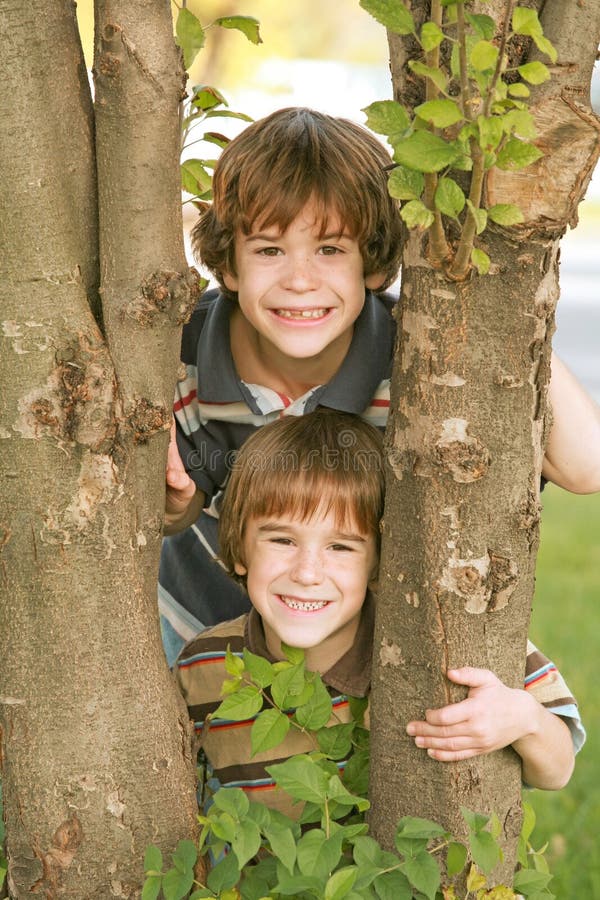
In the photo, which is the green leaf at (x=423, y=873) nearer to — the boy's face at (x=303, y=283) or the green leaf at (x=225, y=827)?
the green leaf at (x=225, y=827)

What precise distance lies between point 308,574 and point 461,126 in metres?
0.92

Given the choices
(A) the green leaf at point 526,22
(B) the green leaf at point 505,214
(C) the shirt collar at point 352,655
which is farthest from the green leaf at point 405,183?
(C) the shirt collar at point 352,655

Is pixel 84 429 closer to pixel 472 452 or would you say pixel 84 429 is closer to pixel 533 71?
pixel 472 452

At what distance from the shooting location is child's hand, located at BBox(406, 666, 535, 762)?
1.78 meters

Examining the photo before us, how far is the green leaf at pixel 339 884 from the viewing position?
5.24 feet

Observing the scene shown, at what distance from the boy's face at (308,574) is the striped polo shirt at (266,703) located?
8 centimetres

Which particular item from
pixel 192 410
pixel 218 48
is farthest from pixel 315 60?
Result: pixel 192 410

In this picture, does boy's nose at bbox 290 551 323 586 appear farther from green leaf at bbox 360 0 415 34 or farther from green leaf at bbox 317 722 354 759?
green leaf at bbox 360 0 415 34

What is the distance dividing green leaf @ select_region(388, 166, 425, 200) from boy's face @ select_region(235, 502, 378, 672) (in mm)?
819

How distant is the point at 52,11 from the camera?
1.74m

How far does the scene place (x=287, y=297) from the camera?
2350 millimetres

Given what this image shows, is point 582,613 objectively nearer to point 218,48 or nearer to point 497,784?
point 497,784

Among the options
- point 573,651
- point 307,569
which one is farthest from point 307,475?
point 573,651

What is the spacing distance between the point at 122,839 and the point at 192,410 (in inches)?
42.2
